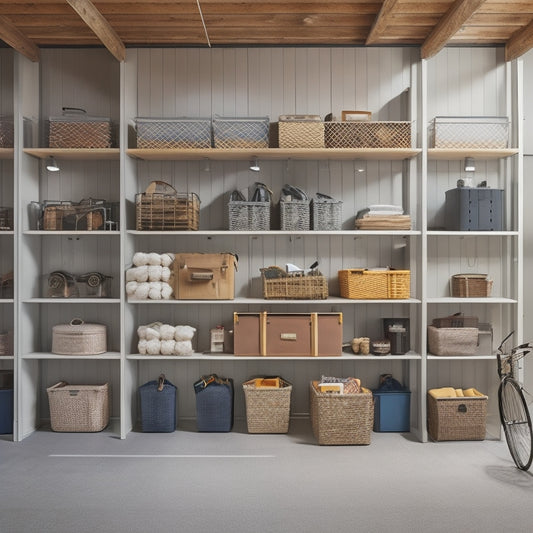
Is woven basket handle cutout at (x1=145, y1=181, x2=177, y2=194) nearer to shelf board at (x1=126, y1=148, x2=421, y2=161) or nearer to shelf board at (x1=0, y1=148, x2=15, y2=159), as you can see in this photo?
shelf board at (x1=126, y1=148, x2=421, y2=161)

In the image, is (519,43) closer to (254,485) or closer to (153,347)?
(153,347)

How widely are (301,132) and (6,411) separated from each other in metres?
3.45

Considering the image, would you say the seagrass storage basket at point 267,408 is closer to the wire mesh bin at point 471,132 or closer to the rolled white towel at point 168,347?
the rolled white towel at point 168,347

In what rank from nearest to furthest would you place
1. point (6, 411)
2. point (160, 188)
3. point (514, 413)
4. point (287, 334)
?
point (514, 413) → point (287, 334) → point (6, 411) → point (160, 188)

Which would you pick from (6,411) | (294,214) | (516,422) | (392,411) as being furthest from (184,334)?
(516,422)

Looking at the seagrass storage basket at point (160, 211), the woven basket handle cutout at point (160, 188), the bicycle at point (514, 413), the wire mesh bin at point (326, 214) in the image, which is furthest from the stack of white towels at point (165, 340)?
the bicycle at point (514, 413)

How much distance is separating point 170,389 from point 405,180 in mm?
2788

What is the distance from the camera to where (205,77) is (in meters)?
5.08

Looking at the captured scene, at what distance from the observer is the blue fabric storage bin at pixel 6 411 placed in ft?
15.6

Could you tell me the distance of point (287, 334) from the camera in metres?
4.66

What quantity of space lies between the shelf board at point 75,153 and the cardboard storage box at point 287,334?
174 cm

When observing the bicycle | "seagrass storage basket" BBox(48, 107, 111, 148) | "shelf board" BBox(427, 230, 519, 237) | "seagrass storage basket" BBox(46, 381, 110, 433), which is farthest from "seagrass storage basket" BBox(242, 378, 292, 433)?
"seagrass storage basket" BBox(48, 107, 111, 148)

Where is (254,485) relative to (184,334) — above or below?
below

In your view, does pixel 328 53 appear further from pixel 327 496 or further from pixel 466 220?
pixel 327 496
